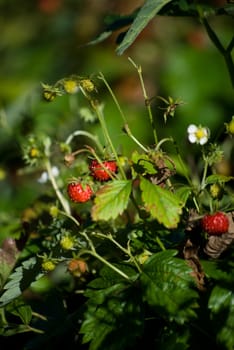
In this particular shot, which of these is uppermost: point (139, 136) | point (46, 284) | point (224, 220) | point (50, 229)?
point (224, 220)

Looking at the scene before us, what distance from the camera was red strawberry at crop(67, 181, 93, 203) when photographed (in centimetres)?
123

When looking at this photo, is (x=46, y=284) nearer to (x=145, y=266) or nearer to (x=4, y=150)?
(x=145, y=266)

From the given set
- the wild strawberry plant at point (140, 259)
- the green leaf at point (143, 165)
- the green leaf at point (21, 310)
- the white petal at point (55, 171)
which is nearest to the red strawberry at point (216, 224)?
the wild strawberry plant at point (140, 259)

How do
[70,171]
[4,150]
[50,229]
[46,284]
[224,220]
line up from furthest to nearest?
[4,150] → [70,171] → [46,284] → [50,229] → [224,220]

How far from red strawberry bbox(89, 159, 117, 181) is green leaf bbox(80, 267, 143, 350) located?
0.50 feet

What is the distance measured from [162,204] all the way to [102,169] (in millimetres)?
141

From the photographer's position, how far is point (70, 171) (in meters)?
1.91

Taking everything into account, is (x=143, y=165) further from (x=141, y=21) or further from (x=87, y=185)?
(x=141, y=21)

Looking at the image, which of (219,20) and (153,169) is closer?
(153,169)

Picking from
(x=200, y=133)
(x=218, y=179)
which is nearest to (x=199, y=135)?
(x=200, y=133)

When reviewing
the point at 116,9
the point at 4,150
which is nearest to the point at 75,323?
the point at 4,150

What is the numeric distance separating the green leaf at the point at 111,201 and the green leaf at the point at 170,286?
10 cm

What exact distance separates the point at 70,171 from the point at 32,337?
0.53 meters

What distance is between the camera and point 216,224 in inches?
44.6
